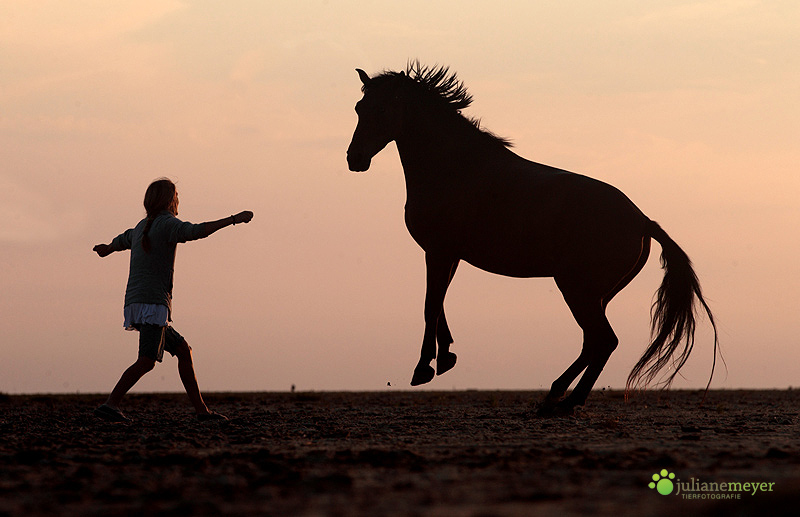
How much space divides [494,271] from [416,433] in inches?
106

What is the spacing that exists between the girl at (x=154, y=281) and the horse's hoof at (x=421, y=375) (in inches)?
89.6

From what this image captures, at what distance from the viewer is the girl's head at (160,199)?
8.52m

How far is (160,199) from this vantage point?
335 inches

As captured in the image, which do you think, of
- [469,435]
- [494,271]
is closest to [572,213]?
[494,271]

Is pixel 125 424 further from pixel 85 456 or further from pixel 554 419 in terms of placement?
pixel 554 419

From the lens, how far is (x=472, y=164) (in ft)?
32.2

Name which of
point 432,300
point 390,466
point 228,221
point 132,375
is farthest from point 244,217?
point 390,466

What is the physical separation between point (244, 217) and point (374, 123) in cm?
237

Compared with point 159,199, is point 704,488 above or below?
below

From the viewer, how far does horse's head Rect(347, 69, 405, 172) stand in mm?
9797

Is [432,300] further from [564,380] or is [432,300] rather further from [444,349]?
[564,380]

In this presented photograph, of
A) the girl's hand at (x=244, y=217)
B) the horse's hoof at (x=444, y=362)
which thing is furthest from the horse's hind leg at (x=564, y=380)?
the girl's hand at (x=244, y=217)

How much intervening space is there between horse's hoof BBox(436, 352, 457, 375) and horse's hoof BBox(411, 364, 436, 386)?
325 mm

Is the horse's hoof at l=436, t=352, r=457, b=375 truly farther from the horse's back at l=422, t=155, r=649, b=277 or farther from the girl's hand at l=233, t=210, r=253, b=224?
the girl's hand at l=233, t=210, r=253, b=224
